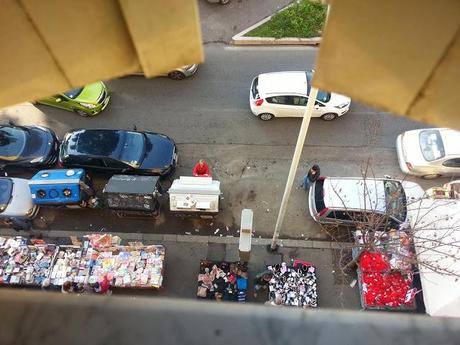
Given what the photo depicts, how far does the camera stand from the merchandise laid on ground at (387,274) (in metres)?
10.4

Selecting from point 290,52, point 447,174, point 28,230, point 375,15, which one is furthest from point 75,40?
point 290,52

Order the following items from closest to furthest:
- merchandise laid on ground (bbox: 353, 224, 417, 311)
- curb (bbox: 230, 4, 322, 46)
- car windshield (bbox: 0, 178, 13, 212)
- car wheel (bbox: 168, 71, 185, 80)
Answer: merchandise laid on ground (bbox: 353, 224, 417, 311), car windshield (bbox: 0, 178, 13, 212), car wheel (bbox: 168, 71, 185, 80), curb (bbox: 230, 4, 322, 46)

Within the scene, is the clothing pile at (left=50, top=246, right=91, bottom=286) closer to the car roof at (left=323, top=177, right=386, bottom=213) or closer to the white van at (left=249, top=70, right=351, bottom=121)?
the car roof at (left=323, top=177, right=386, bottom=213)

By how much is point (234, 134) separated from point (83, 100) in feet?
16.4

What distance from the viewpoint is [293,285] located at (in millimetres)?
10867

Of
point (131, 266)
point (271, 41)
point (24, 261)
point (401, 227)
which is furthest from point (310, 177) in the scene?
point (24, 261)

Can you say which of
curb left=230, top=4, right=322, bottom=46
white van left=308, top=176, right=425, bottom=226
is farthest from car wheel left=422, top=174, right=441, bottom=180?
curb left=230, top=4, right=322, bottom=46

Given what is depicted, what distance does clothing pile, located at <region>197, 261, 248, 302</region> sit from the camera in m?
10.8

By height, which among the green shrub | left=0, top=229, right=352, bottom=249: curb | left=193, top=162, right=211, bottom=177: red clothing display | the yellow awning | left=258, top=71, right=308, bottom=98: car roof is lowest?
the yellow awning

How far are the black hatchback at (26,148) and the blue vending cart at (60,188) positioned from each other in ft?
2.99

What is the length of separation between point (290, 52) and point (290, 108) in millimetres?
2963

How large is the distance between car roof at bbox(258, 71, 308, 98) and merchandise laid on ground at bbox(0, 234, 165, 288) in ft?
19.7

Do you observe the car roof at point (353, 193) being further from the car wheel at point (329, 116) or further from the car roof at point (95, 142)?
the car roof at point (95, 142)

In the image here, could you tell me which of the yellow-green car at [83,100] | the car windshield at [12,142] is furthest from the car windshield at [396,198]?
the car windshield at [12,142]
